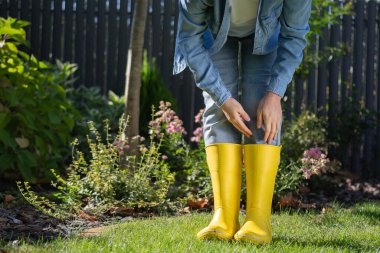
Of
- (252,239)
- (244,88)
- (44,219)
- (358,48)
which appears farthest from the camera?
(358,48)

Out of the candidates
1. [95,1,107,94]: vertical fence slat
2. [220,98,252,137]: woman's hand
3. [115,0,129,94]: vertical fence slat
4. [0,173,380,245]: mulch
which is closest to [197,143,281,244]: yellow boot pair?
[220,98,252,137]: woman's hand

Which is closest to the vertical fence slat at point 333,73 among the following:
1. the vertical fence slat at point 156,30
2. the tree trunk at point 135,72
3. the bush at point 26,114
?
the vertical fence slat at point 156,30

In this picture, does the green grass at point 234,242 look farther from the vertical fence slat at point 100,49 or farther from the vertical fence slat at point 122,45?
the vertical fence slat at point 100,49

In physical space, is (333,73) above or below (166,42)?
below

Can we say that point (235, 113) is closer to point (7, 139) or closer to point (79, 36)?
point (7, 139)

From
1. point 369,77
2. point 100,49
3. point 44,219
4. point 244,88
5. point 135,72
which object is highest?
point 100,49

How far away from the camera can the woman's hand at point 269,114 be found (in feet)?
9.13

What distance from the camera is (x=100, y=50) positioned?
23.7ft

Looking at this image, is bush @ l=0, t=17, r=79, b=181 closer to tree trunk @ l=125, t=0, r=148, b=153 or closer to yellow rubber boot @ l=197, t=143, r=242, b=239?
tree trunk @ l=125, t=0, r=148, b=153

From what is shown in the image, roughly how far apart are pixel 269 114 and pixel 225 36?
1.38 ft

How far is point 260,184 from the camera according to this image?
2857mm

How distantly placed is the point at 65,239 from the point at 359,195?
341 centimetres

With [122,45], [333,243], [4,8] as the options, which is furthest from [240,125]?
[4,8]

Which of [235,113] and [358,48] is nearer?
[235,113]
